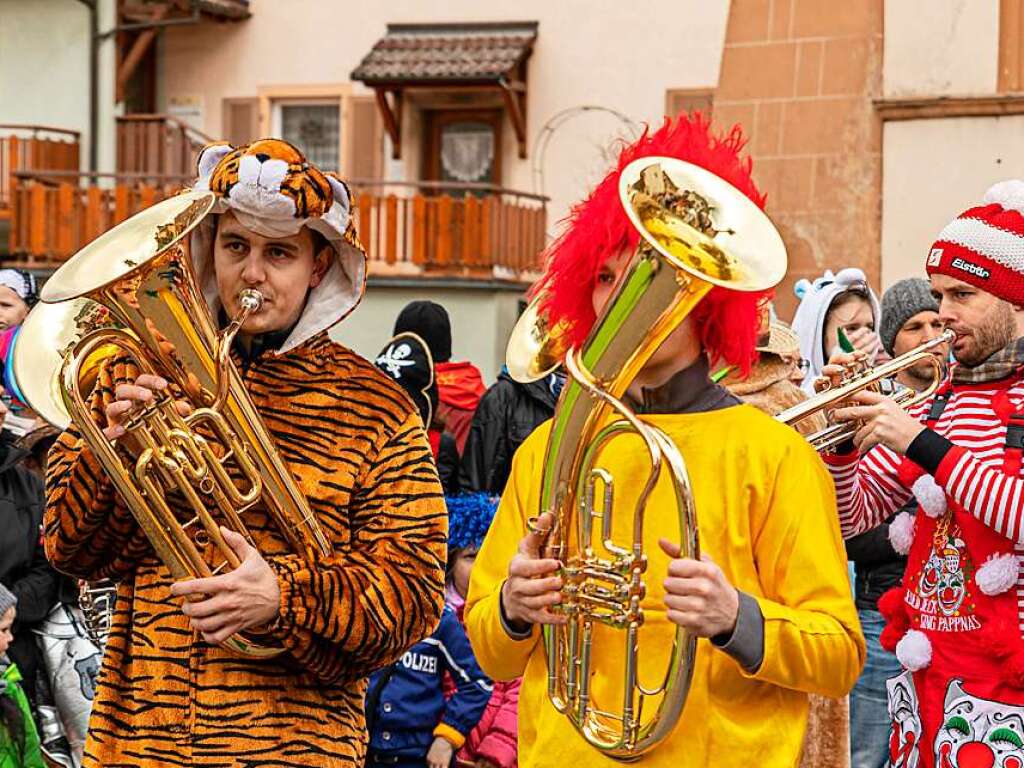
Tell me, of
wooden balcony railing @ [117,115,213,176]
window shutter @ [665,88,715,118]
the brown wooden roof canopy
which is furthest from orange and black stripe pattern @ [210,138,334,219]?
wooden balcony railing @ [117,115,213,176]

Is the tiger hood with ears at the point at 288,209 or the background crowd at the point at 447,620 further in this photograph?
the background crowd at the point at 447,620

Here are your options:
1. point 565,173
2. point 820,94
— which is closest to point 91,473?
point 820,94

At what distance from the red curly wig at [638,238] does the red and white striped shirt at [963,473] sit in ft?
2.71

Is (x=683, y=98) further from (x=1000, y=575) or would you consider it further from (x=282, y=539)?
(x=282, y=539)

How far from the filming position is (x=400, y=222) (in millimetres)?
24062

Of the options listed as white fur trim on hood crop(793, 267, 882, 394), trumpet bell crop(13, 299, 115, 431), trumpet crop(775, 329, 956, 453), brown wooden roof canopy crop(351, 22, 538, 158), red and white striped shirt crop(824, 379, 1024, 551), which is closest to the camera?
red and white striped shirt crop(824, 379, 1024, 551)

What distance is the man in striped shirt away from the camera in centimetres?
405

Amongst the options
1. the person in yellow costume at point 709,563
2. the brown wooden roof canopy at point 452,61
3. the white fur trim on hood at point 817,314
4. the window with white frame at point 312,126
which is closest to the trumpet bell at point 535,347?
the person in yellow costume at point 709,563

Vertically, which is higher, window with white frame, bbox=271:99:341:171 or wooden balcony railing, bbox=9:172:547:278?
window with white frame, bbox=271:99:341:171

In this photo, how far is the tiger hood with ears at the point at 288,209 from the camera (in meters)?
3.70

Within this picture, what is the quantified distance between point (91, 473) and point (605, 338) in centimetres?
123

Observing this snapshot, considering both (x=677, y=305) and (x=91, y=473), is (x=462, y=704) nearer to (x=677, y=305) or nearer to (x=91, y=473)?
(x=91, y=473)

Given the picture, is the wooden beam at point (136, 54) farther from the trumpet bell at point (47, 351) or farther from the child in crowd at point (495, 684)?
the trumpet bell at point (47, 351)

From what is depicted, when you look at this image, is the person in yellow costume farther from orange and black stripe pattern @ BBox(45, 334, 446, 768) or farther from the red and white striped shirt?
the red and white striped shirt
